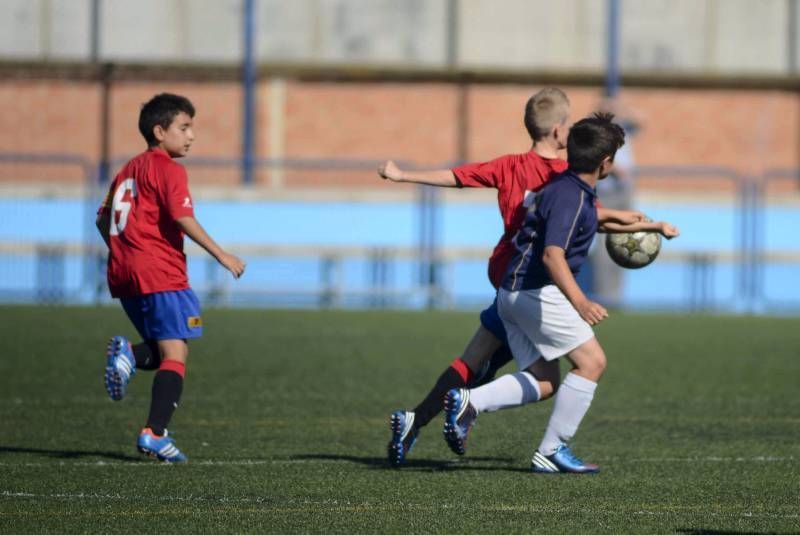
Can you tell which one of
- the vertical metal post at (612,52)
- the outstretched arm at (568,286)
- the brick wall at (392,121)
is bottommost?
the outstretched arm at (568,286)

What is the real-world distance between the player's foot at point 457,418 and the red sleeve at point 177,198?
146 cm

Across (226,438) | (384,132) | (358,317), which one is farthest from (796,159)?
(226,438)

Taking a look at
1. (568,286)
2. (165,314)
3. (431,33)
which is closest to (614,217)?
(568,286)

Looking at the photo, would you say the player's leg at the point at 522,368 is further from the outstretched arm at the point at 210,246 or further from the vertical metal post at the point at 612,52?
the vertical metal post at the point at 612,52

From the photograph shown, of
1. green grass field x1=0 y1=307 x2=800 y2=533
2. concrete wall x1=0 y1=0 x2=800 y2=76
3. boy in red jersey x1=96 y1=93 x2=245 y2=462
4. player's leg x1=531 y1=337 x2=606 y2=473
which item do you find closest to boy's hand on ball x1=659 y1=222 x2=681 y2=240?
player's leg x1=531 y1=337 x2=606 y2=473

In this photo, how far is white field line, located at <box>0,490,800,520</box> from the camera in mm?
6203

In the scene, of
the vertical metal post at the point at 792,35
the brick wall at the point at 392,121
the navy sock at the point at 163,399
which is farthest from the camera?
the vertical metal post at the point at 792,35

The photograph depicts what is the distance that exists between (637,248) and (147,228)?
2266 mm

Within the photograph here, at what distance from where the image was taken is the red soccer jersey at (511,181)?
752 centimetres

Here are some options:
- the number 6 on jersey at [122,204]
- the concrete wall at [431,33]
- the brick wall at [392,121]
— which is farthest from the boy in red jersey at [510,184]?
the concrete wall at [431,33]

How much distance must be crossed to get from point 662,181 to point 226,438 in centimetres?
2000

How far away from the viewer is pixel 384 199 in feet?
75.8

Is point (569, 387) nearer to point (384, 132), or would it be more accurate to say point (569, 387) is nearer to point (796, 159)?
point (384, 132)

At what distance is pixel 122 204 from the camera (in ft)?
25.2
